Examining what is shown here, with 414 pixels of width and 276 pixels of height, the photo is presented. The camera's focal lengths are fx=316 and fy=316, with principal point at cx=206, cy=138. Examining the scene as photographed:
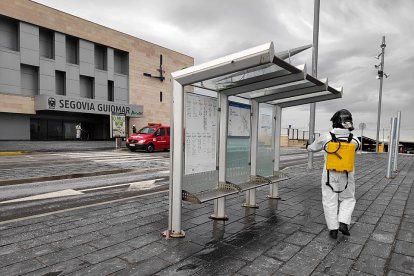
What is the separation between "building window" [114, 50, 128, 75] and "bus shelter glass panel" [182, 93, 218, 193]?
102 ft

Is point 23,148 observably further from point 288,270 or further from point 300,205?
point 288,270

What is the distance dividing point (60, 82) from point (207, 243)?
1134 inches

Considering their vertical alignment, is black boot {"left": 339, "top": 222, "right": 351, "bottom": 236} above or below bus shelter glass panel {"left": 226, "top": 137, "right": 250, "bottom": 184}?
below

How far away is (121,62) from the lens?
3419 centimetres

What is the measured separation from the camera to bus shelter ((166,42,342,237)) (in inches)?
150

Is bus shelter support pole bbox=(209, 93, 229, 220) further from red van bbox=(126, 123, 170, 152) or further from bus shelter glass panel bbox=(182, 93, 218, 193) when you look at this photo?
red van bbox=(126, 123, 170, 152)

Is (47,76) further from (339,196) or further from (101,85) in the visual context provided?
(339,196)

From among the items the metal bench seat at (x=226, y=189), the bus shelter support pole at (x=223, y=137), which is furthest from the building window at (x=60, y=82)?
the bus shelter support pole at (x=223, y=137)

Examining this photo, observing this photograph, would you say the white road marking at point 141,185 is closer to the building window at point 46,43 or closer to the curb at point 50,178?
the curb at point 50,178

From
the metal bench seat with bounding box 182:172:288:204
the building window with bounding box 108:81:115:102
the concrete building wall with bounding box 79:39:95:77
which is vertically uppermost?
the concrete building wall with bounding box 79:39:95:77

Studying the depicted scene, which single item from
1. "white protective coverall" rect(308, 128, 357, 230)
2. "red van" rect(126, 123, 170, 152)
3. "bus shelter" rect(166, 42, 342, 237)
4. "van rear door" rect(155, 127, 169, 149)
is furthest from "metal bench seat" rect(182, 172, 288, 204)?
"van rear door" rect(155, 127, 169, 149)

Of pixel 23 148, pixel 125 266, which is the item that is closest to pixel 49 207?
pixel 125 266

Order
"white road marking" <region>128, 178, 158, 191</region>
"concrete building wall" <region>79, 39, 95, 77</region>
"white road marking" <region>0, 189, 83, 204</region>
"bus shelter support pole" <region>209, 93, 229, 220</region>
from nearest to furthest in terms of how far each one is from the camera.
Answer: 1. "bus shelter support pole" <region>209, 93, 229, 220</region>
2. "white road marking" <region>0, 189, 83, 204</region>
3. "white road marking" <region>128, 178, 158, 191</region>
4. "concrete building wall" <region>79, 39, 95, 77</region>

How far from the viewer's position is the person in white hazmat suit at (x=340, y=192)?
420 centimetres
